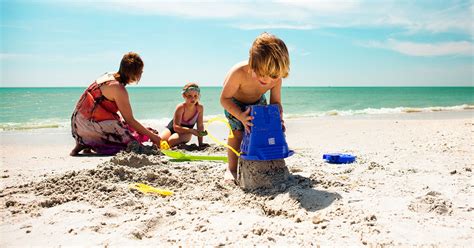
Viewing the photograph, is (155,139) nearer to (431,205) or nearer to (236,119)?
(236,119)

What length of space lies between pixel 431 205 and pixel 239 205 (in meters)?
1.11

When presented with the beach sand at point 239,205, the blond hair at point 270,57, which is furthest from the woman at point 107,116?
the blond hair at point 270,57

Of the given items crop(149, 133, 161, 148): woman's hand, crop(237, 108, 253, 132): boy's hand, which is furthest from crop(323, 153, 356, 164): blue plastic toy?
crop(149, 133, 161, 148): woman's hand

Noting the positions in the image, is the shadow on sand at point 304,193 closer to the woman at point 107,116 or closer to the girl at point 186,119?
the woman at point 107,116

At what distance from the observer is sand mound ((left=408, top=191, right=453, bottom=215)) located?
215 centimetres

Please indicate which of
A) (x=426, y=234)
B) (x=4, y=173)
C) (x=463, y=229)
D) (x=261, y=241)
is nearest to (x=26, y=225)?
(x=261, y=241)

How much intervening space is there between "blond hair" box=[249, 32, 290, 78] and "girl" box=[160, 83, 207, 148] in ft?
8.32

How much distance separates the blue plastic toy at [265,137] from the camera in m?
2.78

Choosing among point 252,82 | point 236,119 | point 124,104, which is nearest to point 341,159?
point 236,119

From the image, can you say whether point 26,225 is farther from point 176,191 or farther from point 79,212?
point 176,191

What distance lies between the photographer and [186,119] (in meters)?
5.27

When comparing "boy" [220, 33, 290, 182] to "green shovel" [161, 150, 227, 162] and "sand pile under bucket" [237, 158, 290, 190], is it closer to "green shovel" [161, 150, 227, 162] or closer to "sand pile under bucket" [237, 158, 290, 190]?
"sand pile under bucket" [237, 158, 290, 190]

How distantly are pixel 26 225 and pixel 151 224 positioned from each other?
27.9 inches

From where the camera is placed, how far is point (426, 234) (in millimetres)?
1862
